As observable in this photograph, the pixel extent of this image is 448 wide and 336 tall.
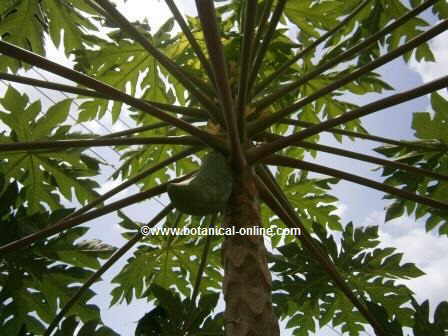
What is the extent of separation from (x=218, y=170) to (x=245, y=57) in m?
0.51

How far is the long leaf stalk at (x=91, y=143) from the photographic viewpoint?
191 centimetres

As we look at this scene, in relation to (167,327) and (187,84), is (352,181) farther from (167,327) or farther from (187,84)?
(167,327)

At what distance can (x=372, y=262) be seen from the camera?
3086 millimetres

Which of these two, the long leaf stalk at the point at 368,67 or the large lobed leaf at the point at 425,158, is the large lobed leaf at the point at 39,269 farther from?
the large lobed leaf at the point at 425,158

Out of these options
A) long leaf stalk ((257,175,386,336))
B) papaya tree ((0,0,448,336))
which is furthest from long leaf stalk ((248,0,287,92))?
long leaf stalk ((257,175,386,336))

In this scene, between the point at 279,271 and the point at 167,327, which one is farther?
the point at 279,271

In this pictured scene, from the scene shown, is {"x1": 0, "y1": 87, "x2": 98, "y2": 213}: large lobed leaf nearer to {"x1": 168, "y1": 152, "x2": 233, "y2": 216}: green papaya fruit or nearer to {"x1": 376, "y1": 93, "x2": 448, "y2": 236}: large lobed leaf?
{"x1": 168, "y1": 152, "x2": 233, "y2": 216}: green papaya fruit

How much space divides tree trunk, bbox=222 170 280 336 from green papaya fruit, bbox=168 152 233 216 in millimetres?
130

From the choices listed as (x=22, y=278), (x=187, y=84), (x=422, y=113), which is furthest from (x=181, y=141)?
(x=422, y=113)

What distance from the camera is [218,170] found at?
205cm

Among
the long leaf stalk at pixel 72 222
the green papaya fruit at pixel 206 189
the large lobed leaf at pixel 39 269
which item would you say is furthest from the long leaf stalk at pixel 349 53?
the large lobed leaf at pixel 39 269

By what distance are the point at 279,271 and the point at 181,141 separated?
1.07 metres

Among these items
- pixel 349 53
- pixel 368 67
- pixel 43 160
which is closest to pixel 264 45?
pixel 349 53

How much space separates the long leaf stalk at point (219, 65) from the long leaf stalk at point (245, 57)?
14 centimetres
